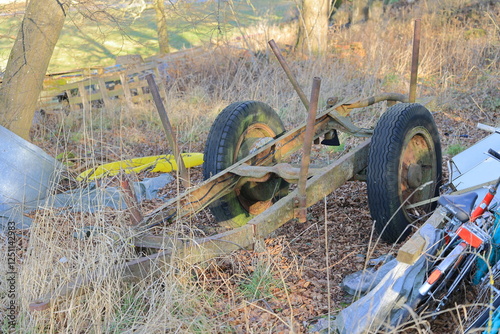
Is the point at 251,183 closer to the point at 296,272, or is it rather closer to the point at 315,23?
the point at 296,272

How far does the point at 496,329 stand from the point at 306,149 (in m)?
1.75

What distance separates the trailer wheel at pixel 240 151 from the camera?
5.00 metres

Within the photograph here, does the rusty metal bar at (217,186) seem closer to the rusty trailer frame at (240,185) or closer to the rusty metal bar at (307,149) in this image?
the rusty trailer frame at (240,185)

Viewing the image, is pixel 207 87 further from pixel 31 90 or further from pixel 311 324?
pixel 311 324

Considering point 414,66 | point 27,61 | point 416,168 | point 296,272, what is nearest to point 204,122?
point 27,61

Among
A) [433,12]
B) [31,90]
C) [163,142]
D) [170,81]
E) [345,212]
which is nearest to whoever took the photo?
[345,212]

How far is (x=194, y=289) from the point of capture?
3777mm

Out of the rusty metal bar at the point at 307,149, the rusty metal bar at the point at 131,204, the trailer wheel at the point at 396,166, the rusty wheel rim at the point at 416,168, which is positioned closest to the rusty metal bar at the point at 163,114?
the rusty metal bar at the point at 131,204

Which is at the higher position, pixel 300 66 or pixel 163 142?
pixel 300 66

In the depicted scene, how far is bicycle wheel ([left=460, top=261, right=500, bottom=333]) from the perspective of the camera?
276cm

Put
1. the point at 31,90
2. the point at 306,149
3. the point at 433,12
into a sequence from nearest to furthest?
1. the point at 306,149
2. the point at 31,90
3. the point at 433,12

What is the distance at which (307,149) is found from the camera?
12.9ft

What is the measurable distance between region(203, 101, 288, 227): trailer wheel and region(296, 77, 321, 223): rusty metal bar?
0.99m

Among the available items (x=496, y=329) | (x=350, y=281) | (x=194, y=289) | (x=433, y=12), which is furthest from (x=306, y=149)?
(x=433, y=12)
